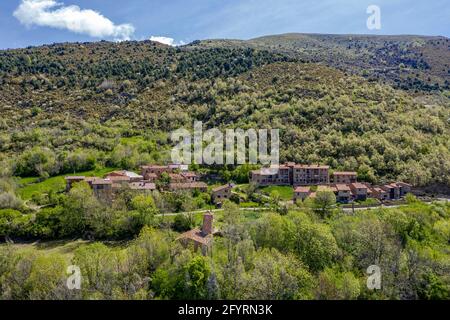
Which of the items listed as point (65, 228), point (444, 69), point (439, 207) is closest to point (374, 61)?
point (444, 69)

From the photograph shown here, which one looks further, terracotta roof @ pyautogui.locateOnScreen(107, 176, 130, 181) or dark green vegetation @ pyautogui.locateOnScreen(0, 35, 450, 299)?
terracotta roof @ pyautogui.locateOnScreen(107, 176, 130, 181)

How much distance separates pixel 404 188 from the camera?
6306 cm

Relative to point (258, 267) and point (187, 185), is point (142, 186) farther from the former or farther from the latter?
point (258, 267)

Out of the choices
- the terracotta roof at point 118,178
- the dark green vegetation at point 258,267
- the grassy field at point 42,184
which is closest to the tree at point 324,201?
the dark green vegetation at point 258,267

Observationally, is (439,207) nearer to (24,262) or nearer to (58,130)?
(24,262)

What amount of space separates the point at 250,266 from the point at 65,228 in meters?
27.9

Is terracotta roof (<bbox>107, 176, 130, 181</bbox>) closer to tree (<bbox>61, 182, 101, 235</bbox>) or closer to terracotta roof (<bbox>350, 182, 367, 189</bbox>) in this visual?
tree (<bbox>61, 182, 101, 235</bbox>)

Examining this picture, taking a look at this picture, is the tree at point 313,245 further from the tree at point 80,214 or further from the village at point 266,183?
the tree at point 80,214

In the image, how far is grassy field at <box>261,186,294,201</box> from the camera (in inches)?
2452

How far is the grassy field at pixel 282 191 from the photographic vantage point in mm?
62275

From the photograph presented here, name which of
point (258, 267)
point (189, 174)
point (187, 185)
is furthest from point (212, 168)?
point (258, 267)

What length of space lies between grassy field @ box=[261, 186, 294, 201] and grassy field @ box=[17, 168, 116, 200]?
3346 centimetres

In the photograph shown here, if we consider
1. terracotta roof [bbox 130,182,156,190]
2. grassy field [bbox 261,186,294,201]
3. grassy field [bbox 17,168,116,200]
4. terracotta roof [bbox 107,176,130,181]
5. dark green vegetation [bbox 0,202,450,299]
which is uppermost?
terracotta roof [bbox 107,176,130,181]
